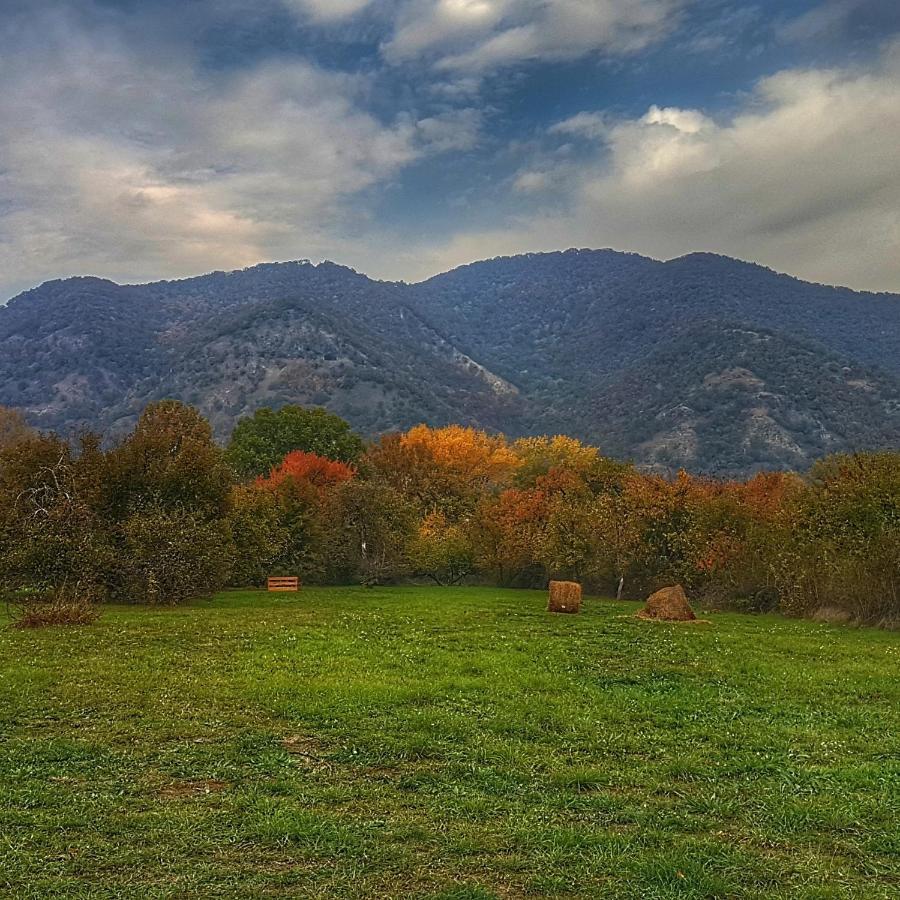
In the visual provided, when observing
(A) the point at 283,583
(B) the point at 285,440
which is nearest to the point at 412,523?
(A) the point at 283,583

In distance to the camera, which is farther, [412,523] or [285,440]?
[285,440]

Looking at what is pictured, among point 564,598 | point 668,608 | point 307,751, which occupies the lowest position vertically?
point 564,598

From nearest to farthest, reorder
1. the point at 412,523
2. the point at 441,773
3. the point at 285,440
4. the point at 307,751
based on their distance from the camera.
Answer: the point at 441,773
the point at 307,751
the point at 412,523
the point at 285,440

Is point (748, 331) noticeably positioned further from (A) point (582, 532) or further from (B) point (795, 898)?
(B) point (795, 898)

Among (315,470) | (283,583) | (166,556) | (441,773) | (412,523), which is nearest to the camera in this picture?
(441,773)

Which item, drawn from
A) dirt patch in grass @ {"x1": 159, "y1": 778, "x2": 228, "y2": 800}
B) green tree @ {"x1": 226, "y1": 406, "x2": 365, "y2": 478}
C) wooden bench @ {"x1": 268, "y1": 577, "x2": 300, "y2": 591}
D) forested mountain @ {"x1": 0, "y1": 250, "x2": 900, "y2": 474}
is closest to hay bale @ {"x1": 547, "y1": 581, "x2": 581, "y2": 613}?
wooden bench @ {"x1": 268, "y1": 577, "x2": 300, "y2": 591}

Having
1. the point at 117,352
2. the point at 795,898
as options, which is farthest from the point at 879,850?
the point at 117,352

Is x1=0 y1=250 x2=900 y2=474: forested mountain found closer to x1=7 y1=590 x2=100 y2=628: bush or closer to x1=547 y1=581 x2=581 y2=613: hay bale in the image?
x1=547 y1=581 x2=581 y2=613: hay bale

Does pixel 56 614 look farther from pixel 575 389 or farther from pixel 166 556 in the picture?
pixel 575 389

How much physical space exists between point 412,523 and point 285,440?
22263 millimetres

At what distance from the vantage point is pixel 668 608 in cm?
2811

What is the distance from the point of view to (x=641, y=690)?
1441 centimetres

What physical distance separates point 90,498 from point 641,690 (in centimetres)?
2597

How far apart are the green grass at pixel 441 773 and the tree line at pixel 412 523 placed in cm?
1330
